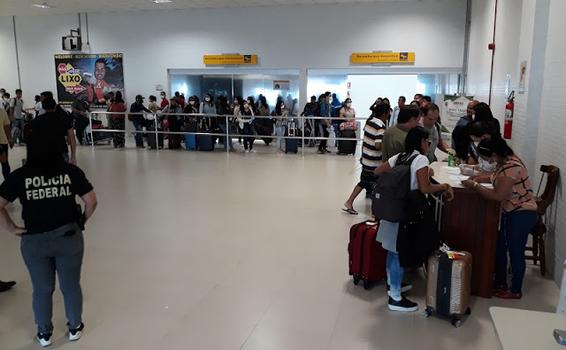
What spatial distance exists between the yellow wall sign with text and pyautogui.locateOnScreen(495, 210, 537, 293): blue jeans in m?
9.59

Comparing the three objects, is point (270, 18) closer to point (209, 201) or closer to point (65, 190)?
point (209, 201)

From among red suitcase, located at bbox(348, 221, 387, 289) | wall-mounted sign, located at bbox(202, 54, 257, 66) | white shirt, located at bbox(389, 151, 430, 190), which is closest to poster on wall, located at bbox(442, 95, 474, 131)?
red suitcase, located at bbox(348, 221, 387, 289)

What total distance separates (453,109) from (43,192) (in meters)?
6.52

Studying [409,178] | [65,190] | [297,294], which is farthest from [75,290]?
[409,178]

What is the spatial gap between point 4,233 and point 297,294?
143 inches

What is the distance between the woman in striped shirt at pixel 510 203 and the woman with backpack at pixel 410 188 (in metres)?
0.34

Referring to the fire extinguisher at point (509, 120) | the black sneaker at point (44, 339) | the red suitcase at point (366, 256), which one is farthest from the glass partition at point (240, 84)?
the black sneaker at point (44, 339)

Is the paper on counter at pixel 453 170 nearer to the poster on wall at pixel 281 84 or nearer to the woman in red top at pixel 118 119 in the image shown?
the poster on wall at pixel 281 84

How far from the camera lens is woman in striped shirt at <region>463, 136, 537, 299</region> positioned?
335cm

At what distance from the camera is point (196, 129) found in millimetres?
12461

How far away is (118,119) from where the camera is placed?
13617mm

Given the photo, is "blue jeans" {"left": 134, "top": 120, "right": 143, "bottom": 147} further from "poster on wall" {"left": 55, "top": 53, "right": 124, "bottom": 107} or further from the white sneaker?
the white sneaker

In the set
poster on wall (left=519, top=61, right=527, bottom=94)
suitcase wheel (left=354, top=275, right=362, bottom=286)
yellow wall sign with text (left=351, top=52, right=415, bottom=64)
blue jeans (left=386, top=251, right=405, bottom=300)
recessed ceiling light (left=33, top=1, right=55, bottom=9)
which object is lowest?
suitcase wheel (left=354, top=275, right=362, bottom=286)

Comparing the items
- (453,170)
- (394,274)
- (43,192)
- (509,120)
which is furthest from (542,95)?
(43,192)
